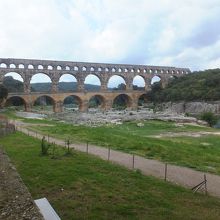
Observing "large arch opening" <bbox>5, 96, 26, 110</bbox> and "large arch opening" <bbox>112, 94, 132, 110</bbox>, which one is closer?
"large arch opening" <bbox>5, 96, 26, 110</bbox>

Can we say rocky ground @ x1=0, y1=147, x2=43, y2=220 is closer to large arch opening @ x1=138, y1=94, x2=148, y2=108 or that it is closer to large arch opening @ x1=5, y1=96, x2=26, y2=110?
large arch opening @ x1=5, y1=96, x2=26, y2=110

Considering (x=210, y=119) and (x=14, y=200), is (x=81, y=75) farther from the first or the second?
(x=14, y=200)

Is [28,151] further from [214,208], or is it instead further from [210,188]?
[214,208]

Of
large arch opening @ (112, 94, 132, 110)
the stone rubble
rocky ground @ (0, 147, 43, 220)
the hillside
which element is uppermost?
the hillside

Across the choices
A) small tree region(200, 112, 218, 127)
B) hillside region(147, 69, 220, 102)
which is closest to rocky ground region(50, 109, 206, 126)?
small tree region(200, 112, 218, 127)

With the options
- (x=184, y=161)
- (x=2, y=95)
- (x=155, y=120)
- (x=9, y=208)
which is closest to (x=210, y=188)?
(x=184, y=161)

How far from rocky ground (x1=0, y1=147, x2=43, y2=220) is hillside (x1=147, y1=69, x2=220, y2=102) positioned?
6995 centimetres

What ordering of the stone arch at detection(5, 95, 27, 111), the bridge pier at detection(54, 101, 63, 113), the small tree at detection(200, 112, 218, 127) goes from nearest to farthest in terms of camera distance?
the small tree at detection(200, 112, 218, 127) < the stone arch at detection(5, 95, 27, 111) < the bridge pier at detection(54, 101, 63, 113)

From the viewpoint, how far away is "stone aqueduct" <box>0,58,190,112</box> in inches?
3185

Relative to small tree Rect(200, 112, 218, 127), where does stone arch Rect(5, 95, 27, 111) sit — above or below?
above

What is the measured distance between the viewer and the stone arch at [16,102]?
78.3 metres

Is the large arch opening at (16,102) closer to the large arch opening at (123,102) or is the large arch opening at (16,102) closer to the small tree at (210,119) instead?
the large arch opening at (123,102)

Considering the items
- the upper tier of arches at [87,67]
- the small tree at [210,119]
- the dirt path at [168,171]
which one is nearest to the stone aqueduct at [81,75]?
the upper tier of arches at [87,67]

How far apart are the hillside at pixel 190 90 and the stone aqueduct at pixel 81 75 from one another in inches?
183
